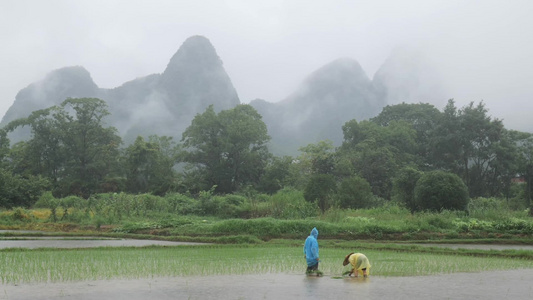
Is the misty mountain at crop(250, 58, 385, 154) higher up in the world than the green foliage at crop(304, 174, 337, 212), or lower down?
higher up

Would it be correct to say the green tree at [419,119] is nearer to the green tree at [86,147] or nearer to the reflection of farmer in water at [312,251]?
the green tree at [86,147]

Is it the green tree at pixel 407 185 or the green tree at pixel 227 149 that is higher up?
the green tree at pixel 227 149

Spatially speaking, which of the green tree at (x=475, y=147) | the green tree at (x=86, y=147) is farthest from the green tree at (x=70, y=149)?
the green tree at (x=475, y=147)

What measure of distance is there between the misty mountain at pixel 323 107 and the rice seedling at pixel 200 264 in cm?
7451

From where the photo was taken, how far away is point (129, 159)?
49.6 metres

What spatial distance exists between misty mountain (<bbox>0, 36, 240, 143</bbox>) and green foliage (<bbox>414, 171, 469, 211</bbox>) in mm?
66435

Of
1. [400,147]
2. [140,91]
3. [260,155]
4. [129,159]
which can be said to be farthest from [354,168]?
[140,91]

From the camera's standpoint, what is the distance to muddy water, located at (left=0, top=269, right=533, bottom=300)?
7.82 meters

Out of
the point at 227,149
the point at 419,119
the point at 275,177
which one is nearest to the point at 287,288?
the point at 275,177

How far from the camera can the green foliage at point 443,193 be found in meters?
24.3

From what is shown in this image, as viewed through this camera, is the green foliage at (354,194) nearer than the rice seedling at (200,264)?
No

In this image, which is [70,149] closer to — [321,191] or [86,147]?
[86,147]

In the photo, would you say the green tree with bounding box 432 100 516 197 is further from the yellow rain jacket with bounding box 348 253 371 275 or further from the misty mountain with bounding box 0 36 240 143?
the misty mountain with bounding box 0 36 240 143

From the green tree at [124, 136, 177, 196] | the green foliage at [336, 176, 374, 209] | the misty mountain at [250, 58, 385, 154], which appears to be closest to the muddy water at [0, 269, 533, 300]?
the green foliage at [336, 176, 374, 209]
